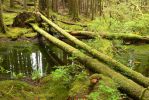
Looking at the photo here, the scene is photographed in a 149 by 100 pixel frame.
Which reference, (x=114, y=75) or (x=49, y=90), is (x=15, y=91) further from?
(x=114, y=75)

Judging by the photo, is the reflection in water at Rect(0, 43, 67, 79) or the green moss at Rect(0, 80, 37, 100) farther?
the reflection in water at Rect(0, 43, 67, 79)

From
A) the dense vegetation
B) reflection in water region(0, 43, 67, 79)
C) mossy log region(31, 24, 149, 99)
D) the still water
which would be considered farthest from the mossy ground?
→ reflection in water region(0, 43, 67, 79)

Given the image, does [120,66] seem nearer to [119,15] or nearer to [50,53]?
[50,53]

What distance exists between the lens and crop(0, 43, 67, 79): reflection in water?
11.1m

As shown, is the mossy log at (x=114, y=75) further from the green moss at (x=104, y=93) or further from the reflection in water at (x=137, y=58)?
the reflection in water at (x=137, y=58)

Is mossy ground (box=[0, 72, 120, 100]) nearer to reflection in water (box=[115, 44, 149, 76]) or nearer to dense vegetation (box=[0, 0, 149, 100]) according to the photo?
dense vegetation (box=[0, 0, 149, 100])

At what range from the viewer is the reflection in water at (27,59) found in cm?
1112

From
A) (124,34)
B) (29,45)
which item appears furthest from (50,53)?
(124,34)

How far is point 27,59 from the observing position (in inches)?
512

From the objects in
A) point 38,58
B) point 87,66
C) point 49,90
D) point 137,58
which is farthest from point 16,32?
point 49,90

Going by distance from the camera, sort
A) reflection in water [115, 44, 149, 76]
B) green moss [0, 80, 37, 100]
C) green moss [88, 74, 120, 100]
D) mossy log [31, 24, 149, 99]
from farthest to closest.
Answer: reflection in water [115, 44, 149, 76] → green moss [0, 80, 37, 100] → mossy log [31, 24, 149, 99] → green moss [88, 74, 120, 100]

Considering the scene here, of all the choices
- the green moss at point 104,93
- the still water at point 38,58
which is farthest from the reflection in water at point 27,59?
the green moss at point 104,93

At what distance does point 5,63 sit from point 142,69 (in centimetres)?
553

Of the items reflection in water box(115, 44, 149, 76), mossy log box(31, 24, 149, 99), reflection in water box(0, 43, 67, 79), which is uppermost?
mossy log box(31, 24, 149, 99)
